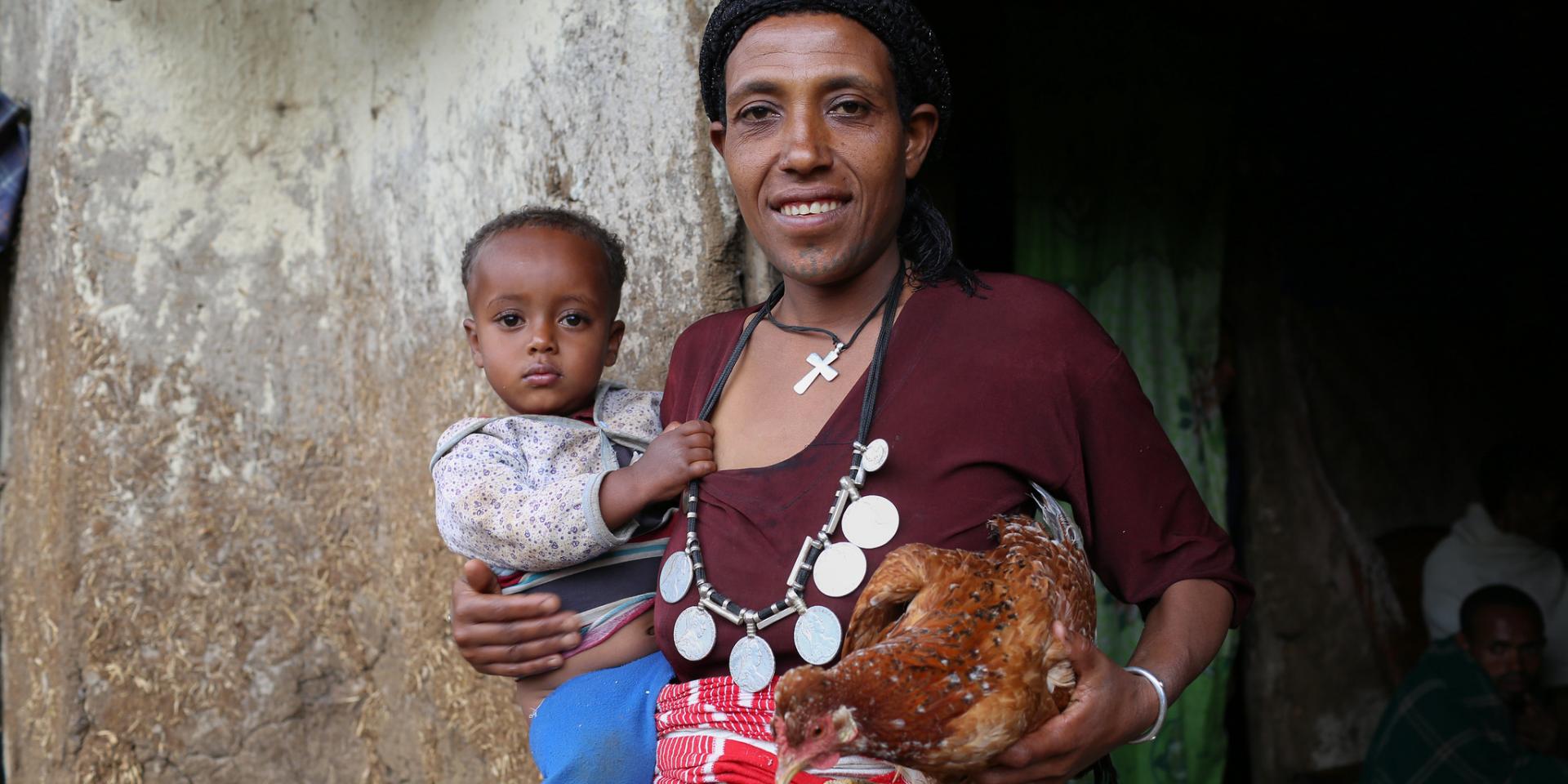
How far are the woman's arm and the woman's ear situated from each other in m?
0.71

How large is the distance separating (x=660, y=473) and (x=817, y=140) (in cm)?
53

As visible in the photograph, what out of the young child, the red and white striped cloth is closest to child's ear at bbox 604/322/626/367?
the young child

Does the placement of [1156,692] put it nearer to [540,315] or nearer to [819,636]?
[819,636]

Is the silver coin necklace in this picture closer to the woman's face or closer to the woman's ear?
the woman's face

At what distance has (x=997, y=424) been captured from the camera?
160cm

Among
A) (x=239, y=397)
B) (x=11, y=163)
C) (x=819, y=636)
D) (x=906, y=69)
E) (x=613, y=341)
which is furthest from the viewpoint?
(x=11, y=163)

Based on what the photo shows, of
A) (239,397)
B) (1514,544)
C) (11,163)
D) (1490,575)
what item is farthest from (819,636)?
(1514,544)

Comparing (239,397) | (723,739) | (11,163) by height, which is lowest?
(723,739)

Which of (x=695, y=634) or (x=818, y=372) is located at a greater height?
(x=818, y=372)

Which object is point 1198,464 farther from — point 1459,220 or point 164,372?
point 164,372

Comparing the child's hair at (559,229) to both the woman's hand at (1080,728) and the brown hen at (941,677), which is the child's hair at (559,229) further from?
the woman's hand at (1080,728)

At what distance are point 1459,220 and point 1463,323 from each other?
461mm

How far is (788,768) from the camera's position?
1265 mm

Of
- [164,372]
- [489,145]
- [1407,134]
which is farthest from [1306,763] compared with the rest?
[164,372]
